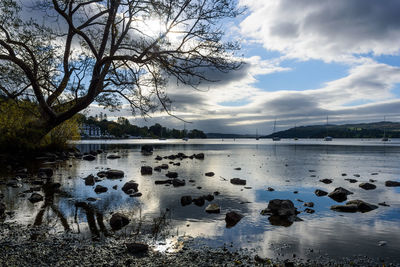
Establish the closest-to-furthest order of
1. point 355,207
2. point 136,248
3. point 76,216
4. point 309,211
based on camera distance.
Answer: point 136,248
point 76,216
point 309,211
point 355,207

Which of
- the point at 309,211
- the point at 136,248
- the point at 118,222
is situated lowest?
the point at 309,211

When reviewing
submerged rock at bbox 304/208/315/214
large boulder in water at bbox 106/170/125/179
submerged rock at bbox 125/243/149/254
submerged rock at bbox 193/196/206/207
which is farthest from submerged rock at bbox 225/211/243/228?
large boulder in water at bbox 106/170/125/179

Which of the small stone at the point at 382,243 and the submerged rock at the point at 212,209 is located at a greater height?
the submerged rock at the point at 212,209

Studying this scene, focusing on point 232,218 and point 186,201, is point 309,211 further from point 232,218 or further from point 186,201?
point 186,201

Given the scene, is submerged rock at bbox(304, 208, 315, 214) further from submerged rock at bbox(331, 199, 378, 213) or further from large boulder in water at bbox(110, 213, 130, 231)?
large boulder in water at bbox(110, 213, 130, 231)

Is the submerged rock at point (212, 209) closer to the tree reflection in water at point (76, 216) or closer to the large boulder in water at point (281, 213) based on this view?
the large boulder in water at point (281, 213)

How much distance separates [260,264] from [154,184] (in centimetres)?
1301

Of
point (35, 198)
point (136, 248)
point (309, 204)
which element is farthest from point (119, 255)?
point (309, 204)

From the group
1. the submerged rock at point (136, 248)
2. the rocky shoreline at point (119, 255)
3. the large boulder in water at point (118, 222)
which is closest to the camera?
the rocky shoreline at point (119, 255)

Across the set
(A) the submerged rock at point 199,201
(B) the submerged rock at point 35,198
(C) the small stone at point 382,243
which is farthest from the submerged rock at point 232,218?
(B) the submerged rock at point 35,198

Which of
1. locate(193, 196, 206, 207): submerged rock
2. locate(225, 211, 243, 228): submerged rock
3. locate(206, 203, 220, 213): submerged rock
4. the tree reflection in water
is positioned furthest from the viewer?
locate(193, 196, 206, 207): submerged rock

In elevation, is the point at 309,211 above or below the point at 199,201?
below

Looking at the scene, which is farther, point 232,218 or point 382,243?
point 232,218

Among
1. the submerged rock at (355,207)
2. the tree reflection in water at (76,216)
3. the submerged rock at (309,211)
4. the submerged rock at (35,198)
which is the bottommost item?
the submerged rock at (309,211)
